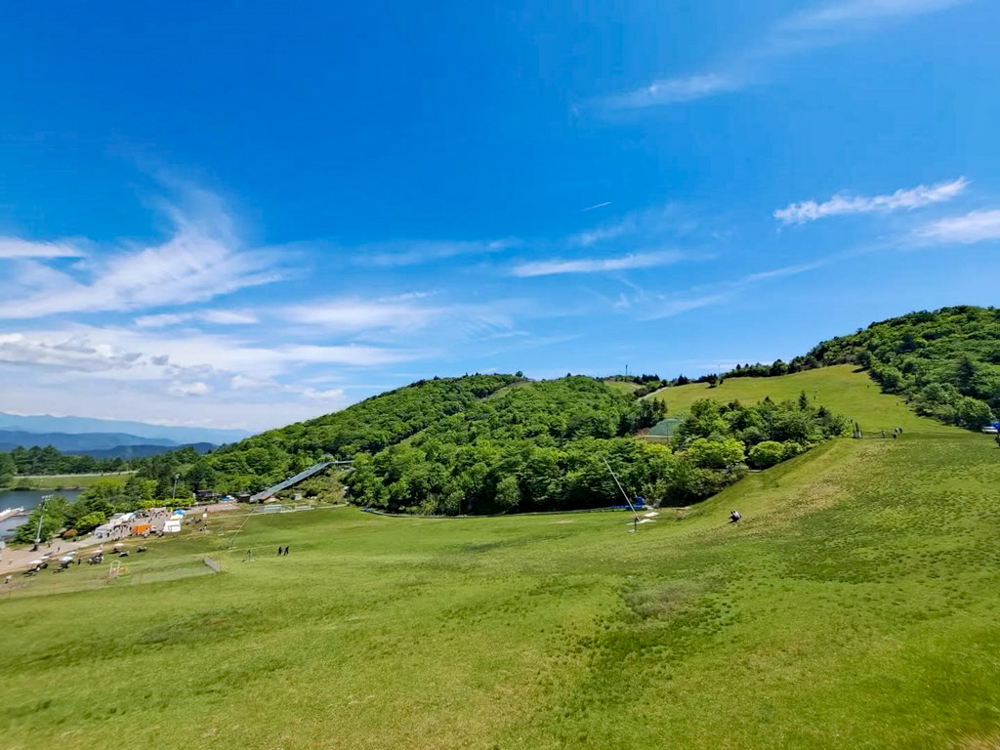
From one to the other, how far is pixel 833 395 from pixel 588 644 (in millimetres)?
142413

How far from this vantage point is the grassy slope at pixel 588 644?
1986 centimetres

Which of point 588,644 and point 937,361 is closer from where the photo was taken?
point 588,644

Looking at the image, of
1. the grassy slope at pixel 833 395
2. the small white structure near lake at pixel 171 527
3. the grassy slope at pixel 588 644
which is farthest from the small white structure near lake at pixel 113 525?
the grassy slope at pixel 833 395

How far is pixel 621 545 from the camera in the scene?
49000 millimetres

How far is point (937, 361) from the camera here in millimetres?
140125

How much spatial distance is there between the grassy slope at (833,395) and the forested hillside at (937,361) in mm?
4439

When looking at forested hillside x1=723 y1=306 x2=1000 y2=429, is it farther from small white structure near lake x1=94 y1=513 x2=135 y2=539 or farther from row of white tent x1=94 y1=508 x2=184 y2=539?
small white structure near lake x1=94 y1=513 x2=135 y2=539

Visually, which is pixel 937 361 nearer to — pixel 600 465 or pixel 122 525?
pixel 600 465

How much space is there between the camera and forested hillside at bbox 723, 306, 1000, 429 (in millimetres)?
108125

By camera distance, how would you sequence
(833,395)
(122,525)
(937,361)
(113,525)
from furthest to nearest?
(937,361), (833,395), (113,525), (122,525)

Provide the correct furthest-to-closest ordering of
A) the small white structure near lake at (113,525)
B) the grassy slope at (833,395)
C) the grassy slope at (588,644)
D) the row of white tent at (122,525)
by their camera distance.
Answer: the grassy slope at (833,395)
the small white structure near lake at (113,525)
the row of white tent at (122,525)
the grassy slope at (588,644)

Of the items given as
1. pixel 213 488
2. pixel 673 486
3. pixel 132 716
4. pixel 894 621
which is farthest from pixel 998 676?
pixel 213 488

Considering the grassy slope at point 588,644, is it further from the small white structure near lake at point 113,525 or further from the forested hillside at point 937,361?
the forested hillside at point 937,361

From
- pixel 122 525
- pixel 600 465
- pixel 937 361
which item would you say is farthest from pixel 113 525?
pixel 937 361
